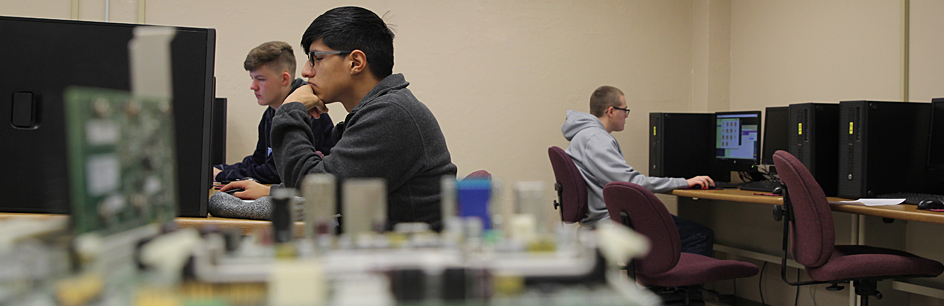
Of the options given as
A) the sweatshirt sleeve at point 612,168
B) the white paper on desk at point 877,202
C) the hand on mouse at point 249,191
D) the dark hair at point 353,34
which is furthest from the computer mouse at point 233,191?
the white paper on desk at point 877,202

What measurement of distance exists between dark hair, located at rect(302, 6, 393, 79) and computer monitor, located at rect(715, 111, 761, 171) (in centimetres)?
254

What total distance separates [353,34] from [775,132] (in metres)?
2.67

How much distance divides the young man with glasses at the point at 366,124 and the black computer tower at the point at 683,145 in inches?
95.1

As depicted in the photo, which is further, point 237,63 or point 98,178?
point 237,63

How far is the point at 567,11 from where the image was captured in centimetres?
417

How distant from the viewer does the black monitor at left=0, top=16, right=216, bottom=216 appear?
1355 millimetres

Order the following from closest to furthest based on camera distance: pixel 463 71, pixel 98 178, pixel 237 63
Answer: pixel 98 178 < pixel 237 63 < pixel 463 71

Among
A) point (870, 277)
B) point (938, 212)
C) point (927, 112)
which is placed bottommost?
point (870, 277)

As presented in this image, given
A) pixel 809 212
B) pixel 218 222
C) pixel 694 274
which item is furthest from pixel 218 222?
pixel 809 212

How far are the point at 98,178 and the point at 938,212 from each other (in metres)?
2.45

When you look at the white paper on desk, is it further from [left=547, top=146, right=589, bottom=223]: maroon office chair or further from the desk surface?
[left=547, top=146, right=589, bottom=223]: maroon office chair

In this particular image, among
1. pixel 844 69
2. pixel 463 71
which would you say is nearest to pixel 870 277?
pixel 844 69

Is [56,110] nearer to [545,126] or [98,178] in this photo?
[98,178]

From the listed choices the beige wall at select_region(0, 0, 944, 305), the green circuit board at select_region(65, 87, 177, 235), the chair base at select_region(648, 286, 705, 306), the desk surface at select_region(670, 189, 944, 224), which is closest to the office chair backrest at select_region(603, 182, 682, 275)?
the chair base at select_region(648, 286, 705, 306)
